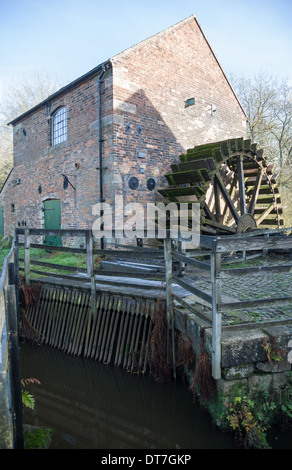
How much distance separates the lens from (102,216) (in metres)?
8.64

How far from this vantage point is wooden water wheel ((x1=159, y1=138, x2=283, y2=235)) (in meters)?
8.16

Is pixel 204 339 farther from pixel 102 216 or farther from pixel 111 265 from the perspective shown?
pixel 102 216

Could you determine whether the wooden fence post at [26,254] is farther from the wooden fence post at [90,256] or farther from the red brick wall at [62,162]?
the red brick wall at [62,162]

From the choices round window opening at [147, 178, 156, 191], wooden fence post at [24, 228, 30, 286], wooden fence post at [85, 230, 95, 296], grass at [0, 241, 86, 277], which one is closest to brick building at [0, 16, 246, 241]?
round window opening at [147, 178, 156, 191]

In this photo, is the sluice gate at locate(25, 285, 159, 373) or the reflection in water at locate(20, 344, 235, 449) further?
the sluice gate at locate(25, 285, 159, 373)

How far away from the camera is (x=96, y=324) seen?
5023 mm

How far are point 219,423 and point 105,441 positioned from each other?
1.12 meters

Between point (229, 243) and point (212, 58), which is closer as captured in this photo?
point (229, 243)

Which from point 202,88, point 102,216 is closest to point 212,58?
point 202,88

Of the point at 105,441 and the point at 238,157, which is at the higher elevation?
the point at 238,157

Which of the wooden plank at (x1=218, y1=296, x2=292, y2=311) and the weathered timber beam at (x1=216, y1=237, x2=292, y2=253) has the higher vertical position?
the weathered timber beam at (x1=216, y1=237, x2=292, y2=253)

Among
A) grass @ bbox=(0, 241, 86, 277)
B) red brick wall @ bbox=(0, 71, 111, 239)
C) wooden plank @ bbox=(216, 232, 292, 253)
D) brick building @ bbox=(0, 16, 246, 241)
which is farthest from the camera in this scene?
red brick wall @ bbox=(0, 71, 111, 239)

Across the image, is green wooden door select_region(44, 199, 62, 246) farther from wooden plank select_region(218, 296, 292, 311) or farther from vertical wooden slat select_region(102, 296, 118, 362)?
wooden plank select_region(218, 296, 292, 311)

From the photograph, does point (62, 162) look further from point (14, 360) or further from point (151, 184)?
point (14, 360)
